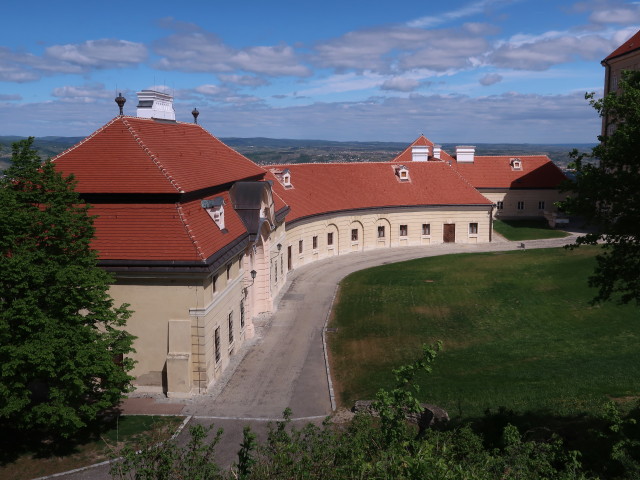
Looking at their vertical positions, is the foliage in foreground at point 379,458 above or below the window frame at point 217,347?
above

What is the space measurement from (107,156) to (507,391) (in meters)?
19.1

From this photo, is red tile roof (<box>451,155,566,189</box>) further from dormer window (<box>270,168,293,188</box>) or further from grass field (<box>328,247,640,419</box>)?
dormer window (<box>270,168,293,188</box>)

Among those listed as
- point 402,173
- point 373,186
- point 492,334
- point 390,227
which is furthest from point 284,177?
point 492,334

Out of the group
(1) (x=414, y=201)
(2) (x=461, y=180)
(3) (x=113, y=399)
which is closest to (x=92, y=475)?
(3) (x=113, y=399)

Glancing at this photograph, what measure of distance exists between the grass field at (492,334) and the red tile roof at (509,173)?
75.6 feet

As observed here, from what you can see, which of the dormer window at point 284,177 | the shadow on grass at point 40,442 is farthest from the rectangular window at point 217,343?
the dormer window at point 284,177

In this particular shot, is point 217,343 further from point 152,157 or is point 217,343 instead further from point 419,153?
point 419,153

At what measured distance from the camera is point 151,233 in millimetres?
23828

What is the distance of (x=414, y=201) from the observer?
5678cm

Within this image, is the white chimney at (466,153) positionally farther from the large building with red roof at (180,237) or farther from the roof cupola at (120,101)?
the roof cupola at (120,101)

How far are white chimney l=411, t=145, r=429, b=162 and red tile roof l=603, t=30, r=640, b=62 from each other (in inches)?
838

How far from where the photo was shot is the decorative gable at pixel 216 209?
26466mm

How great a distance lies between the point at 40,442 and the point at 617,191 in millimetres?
19209

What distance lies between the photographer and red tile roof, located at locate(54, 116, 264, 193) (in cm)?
2450
